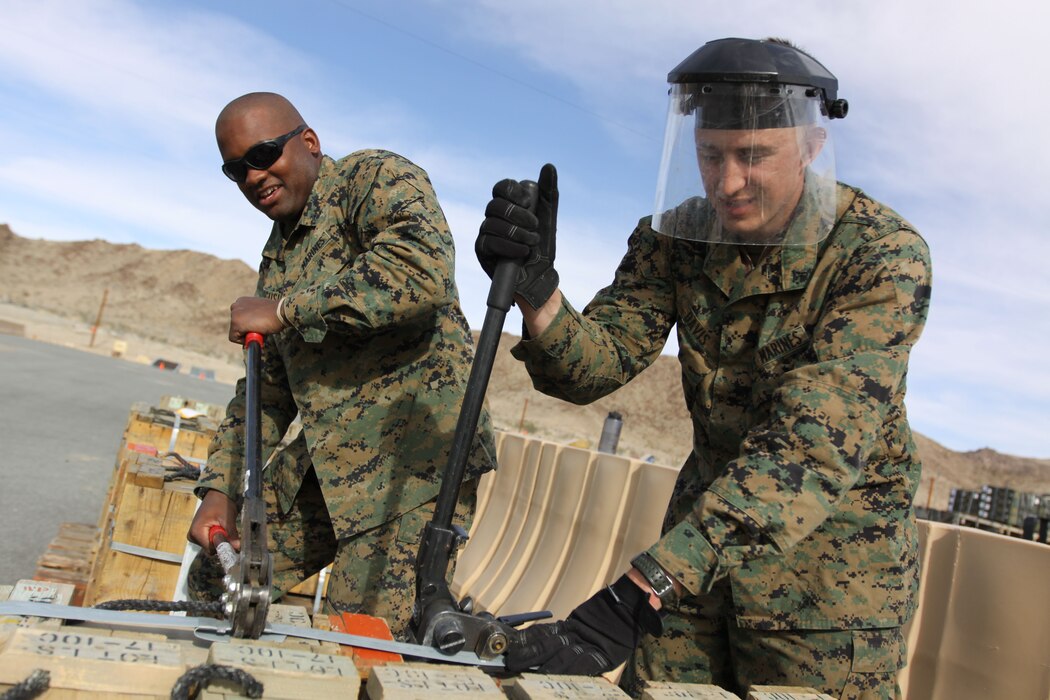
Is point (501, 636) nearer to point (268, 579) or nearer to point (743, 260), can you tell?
point (268, 579)

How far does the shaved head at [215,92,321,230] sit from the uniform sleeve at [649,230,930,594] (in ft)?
7.08

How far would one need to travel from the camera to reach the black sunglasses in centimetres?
361

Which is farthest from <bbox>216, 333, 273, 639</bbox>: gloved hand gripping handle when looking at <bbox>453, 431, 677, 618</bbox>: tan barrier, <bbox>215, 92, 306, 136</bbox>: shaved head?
<bbox>453, 431, 677, 618</bbox>: tan barrier

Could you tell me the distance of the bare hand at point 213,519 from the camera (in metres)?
3.62

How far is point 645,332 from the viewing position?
3.13m

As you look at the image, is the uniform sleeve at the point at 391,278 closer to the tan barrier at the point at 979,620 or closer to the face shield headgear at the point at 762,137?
the face shield headgear at the point at 762,137

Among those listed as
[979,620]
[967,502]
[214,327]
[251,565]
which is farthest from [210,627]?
[214,327]

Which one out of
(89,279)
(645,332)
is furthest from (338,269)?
(89,279)

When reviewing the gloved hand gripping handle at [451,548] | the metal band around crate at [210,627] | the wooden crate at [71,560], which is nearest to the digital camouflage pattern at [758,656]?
the gloved hand gripping handle at [451,548]

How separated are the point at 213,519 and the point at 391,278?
1.23m

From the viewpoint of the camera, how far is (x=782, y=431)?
2271mm

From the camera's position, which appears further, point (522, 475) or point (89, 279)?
point (89, 279)

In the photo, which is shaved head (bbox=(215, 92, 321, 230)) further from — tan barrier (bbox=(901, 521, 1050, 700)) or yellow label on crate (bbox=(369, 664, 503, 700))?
tan barrier (bbox=(901, 521, 1050, 700))

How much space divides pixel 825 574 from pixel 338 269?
2084 mm
